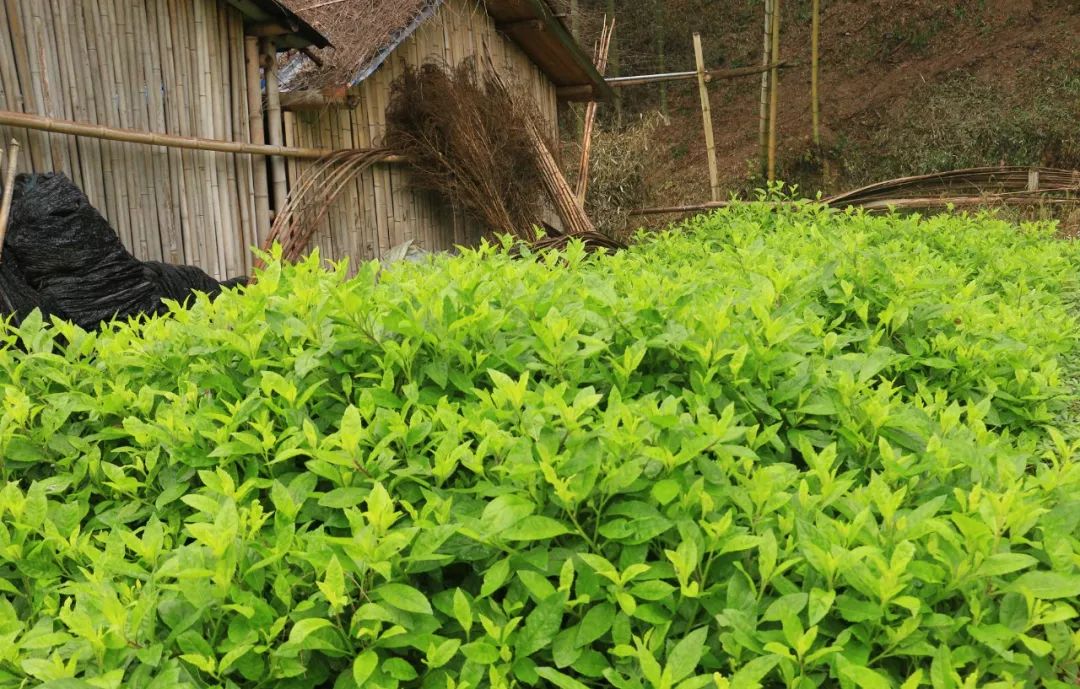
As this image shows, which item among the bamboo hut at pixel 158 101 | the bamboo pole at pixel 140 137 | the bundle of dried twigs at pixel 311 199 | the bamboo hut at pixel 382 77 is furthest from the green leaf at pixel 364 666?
the bamboo hut at pixel 382 77

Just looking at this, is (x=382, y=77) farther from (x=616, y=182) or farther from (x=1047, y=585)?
(x=1047, y=585)

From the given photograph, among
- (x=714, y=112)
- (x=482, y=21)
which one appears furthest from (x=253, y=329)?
(x=714, y=112)

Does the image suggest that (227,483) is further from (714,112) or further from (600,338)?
(714,112)

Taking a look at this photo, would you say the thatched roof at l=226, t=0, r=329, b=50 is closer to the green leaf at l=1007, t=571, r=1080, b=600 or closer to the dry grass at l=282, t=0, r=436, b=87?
the dry grass at l=282, t=0, r=436, b=87

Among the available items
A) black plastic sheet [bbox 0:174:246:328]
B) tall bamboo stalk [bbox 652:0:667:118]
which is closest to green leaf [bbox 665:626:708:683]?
black plastic sheet [bbox 0:174:246:328]

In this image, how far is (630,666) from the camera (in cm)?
117

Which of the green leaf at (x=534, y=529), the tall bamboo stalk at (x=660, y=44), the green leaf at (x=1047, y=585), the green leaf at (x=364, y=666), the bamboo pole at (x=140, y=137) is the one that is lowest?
the green leaf at (x=364, y=666)

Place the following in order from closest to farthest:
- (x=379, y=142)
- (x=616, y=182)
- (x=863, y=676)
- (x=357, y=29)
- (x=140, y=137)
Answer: (x=863, y=676), (x=140, y=137), (x=357, y=29), (x=379, y=142), (x=616, y=182)

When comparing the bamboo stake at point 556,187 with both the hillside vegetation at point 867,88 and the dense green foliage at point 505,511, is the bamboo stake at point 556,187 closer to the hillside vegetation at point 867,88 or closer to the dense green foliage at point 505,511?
the hillside vegetation at point 867,88

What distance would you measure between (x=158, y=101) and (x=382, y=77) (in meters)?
2.92

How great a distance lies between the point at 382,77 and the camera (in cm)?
812

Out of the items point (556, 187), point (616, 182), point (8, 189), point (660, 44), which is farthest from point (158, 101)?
point (660, 44)

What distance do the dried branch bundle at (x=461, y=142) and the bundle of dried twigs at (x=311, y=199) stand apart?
774mm

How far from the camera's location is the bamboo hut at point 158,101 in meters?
4.74
